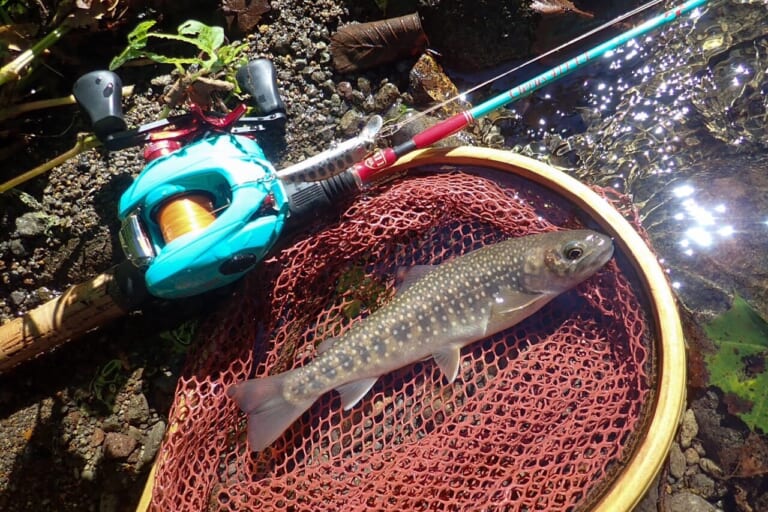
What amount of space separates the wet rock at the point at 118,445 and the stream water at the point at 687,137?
3151 mm

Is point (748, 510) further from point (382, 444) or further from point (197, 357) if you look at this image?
point (197, 357)

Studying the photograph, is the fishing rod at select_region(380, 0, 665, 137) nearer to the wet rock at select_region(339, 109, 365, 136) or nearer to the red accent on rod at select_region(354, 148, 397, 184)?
the wet rock at select_region(339, 109, 365, 136)

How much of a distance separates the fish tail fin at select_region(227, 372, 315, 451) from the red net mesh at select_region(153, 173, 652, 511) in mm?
210

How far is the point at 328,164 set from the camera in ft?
9.41

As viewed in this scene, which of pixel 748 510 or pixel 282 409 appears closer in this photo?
pixel 282 409

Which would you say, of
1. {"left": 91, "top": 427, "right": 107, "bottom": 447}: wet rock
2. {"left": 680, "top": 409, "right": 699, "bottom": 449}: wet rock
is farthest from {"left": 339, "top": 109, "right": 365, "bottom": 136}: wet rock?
{"left": 680, "top": 409, "right": 699, "bottom": 449}: wet rock

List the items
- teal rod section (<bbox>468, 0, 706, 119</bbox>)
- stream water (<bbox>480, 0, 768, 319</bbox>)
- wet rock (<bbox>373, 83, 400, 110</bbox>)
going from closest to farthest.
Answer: teal rod section (<bbox>468, 0, 706, 119</bbox>) → stream water (<bbox>480, 0, 768, 319</bbox>) → wet rock (<bbox>373, 83, 400, 110</bbox>)

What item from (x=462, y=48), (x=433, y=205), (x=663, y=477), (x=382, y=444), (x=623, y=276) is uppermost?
(x=462, y=48)

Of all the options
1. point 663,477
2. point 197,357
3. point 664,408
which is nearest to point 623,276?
point 664,408

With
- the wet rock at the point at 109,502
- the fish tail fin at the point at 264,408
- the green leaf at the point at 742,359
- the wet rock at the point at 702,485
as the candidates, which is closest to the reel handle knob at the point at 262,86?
the fish tail fin at the point at 264,408

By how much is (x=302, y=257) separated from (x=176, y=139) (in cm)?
89

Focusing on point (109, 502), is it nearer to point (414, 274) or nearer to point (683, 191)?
point (414, 274)

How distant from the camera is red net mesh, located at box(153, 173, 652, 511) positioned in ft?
9.08

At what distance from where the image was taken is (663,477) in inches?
139
